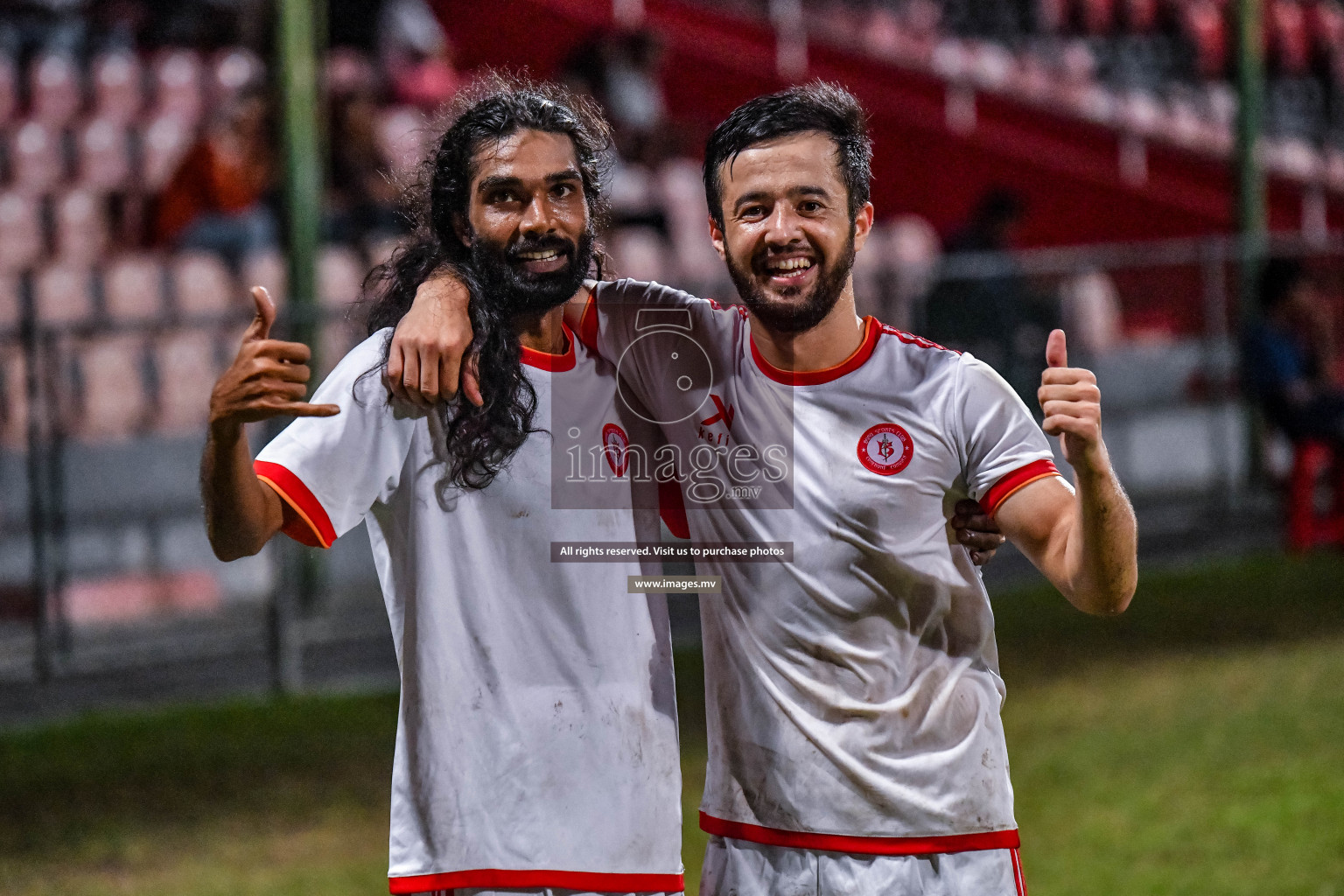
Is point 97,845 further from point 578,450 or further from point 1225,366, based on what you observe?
point 1225,366

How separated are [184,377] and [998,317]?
371 centimetres

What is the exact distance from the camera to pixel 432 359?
2191mm

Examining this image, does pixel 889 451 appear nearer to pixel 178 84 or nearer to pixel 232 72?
pixel 232 72

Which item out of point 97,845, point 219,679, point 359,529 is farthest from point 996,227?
point 97,845

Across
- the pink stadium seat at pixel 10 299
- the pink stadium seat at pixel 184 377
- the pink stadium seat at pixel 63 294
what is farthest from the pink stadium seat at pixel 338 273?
the pink stadium seat at pixel 10 299

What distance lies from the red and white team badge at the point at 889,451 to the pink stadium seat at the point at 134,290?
6002 millimetres

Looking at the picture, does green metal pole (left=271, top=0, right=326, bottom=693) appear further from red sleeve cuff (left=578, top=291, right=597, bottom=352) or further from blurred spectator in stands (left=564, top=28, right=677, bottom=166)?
red sleeve cuff (left=578, top=291, right=597, bottom=352)

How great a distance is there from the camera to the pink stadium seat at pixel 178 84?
1018 cm

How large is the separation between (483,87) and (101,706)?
4.63m

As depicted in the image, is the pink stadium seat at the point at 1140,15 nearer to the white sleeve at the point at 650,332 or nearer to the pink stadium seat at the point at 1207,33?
the pink stadium seat at the point at 1207,33

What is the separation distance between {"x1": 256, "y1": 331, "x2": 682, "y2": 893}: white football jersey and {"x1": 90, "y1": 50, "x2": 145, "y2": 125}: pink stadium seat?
8853 mm

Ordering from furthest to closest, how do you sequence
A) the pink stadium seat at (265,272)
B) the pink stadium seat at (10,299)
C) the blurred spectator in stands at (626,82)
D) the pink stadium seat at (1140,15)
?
the pink stadium seat at (1140,15) < the blurred spectator in stands at (626,82) < the pink stadium seat at (265,272) < the pink stadium seat at (10,299)

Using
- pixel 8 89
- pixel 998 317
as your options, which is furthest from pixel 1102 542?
pixel 8 89

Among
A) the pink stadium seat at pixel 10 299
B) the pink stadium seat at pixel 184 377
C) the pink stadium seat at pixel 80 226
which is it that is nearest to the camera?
the pink stadium seat at pixel 184 377
